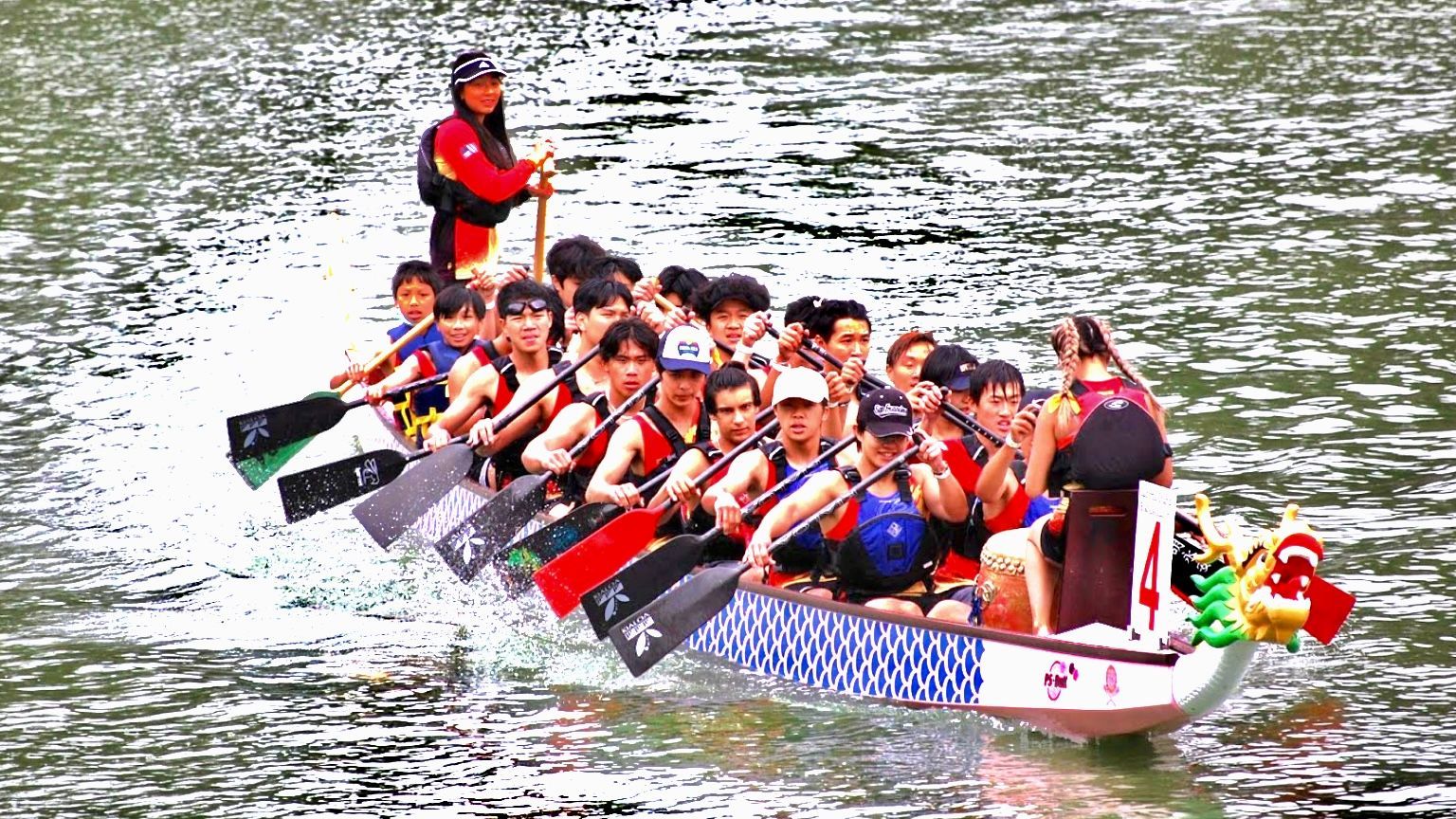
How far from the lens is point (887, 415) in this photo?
10414 millimetres

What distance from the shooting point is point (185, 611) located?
1294 cm

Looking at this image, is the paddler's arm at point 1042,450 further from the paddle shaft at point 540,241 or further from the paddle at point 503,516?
the paddle shaft at point 540,241

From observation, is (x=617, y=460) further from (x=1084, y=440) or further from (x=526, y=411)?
(x=1084, y=440)

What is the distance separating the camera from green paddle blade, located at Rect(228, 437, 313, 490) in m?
14.8

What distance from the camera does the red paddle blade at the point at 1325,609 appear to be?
371 inches

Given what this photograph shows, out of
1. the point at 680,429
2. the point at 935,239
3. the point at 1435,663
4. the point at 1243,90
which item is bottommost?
the point at 1435,663

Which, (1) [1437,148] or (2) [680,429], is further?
(1) [1437,148]

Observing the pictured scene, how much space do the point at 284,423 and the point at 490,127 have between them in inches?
104

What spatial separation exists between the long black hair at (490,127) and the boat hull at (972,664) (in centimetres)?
531

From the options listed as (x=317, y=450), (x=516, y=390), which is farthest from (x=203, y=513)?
(x=516, y=390)

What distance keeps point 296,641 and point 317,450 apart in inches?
174

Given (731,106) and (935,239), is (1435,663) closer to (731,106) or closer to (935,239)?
(935,239)

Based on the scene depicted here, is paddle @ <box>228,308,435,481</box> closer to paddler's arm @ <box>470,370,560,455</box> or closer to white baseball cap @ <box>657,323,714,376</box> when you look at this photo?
paddler's arm @ <box>470,370,560,455</box>

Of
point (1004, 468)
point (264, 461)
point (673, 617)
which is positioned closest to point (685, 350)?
point (673, 617)
